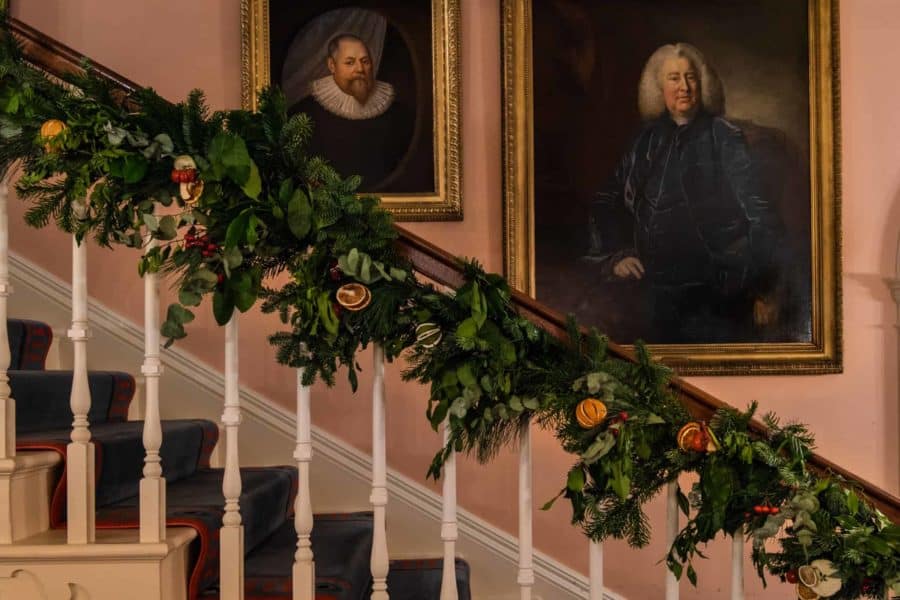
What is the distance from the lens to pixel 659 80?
3264 mm

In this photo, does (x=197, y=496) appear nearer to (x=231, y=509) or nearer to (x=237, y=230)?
(x=231, y=509)

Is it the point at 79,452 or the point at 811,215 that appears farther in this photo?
the point at 811,215

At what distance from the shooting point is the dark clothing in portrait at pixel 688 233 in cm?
325

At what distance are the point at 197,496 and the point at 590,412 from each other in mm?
1146

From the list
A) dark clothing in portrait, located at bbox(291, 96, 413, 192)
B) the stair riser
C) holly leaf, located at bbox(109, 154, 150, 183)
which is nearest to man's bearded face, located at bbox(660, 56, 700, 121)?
dark clothing in portrait, located at bbox(291, 96, 413, 192)

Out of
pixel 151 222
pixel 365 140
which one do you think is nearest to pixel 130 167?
pixel 151 222

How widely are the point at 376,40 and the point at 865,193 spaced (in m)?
1.95

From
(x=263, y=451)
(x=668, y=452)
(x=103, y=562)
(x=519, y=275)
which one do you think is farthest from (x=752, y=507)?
(x=263, y=451)

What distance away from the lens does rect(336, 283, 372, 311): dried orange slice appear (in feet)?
5.51

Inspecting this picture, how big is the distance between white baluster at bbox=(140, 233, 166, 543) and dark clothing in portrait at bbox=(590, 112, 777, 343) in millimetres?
1874

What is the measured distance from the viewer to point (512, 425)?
1760 mm

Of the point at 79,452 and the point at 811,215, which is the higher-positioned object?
the point at 811,215

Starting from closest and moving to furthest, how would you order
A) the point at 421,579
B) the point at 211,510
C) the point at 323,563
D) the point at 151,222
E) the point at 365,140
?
the point at 151,222 → the point at 211,510 → the point at 323,563 → the point at 421,579 → the point at 365,140

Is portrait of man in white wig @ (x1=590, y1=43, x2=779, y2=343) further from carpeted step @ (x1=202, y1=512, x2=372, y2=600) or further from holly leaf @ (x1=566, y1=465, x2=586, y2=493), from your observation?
holly leaf @ (x1=566, y1=465, x2=586, y2=493)
